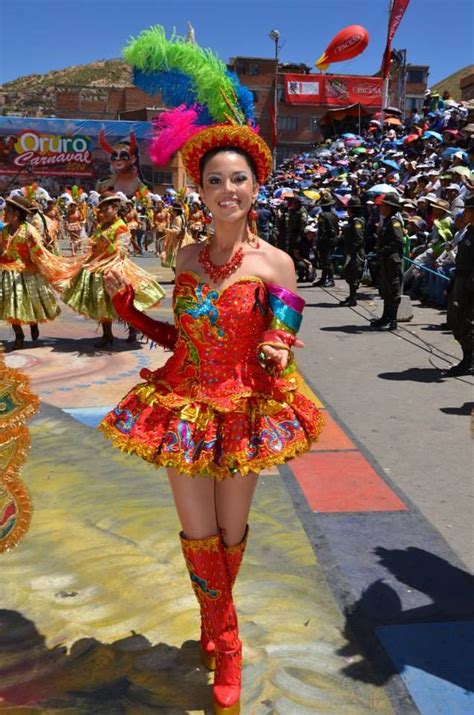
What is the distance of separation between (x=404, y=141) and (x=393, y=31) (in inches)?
182

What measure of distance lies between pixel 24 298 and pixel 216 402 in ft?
20.8

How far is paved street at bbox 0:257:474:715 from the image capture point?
251cm

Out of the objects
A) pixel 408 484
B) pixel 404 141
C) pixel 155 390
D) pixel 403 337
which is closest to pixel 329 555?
pixel 408 484

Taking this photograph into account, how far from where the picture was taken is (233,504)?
7.97ft

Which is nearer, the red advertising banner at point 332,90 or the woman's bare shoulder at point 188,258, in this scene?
the woman's bare shoulder at point 188,258

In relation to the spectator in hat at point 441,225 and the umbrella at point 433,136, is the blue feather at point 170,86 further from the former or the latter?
the umbrella at point 433,136

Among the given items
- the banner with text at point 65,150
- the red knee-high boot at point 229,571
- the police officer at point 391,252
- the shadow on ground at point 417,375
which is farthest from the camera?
the banner with text at point 65,150

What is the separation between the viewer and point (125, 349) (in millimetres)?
8391

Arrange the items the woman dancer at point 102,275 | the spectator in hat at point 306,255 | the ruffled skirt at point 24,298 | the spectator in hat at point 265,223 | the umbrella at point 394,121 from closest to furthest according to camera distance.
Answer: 1. the woman dancer at point 102,275
2. the ruffled skirt at point 24,298
3. the spectator in hat at point 306,255
4. the spectator in hat at point 265,223
5. the umbrella at point 394,121

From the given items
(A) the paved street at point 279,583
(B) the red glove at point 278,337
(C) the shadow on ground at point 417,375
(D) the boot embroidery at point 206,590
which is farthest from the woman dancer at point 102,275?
(D) the boot embroidery at point 206,590

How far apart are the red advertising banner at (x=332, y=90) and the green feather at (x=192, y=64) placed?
54279 millimetres

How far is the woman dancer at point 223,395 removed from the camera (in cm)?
231

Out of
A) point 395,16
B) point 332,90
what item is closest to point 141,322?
point 395,16

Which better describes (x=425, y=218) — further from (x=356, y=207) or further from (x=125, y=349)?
(x=125, y=349)
